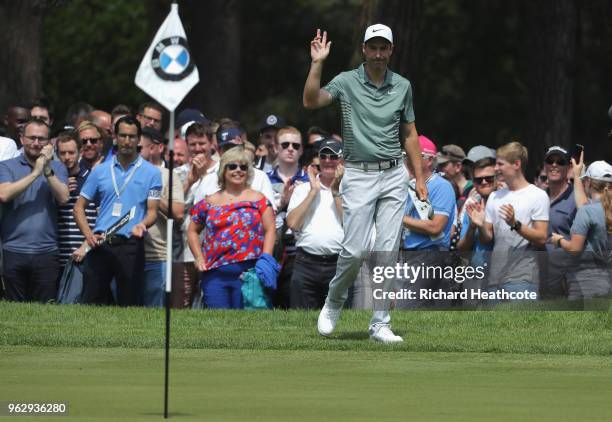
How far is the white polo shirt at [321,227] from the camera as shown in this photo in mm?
14273

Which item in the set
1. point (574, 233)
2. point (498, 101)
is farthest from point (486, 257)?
point (498, 101)

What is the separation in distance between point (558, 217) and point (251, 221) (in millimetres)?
2925

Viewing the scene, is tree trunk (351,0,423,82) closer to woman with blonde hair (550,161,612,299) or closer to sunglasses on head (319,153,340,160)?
sunglasses on head (319,153,340,160)

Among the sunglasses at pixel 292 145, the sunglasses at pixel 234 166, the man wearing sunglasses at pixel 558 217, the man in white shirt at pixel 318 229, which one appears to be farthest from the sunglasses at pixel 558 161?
the sunglasses at pixel 234 166

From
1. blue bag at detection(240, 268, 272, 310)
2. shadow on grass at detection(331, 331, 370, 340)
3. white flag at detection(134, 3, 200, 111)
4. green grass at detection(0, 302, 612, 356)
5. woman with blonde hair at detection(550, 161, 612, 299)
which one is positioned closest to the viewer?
white flag at detection(134, 3, 200, 111)

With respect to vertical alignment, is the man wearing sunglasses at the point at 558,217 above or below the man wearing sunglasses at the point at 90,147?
below

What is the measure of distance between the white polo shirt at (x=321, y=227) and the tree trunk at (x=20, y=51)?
784 centimetres

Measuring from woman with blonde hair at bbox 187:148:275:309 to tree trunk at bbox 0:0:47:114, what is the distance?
7406 millimetres

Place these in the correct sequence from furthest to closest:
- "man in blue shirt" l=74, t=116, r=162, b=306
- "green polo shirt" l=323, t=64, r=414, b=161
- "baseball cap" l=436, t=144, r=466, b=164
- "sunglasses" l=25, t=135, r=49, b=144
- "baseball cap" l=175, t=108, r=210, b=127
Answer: "baseball cap" l=175, t=108, r=210, b=127 → "baseball cap" l=436, t=144, r=466, b=164 → "sunglasses" l=25, t=135, r=49, b=144 → "man in blue shirt" l=74, t=116, r=162, b=306 → "green polo shirt" l=323, t=64, r=414, b=161

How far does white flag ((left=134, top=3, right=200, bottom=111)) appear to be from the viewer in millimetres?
8781

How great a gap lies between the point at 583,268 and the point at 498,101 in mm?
26395

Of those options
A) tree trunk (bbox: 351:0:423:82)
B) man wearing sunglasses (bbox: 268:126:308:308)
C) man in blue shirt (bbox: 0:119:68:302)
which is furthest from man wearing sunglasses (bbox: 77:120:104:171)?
tree trunk (bbox: 351:0:423:82)

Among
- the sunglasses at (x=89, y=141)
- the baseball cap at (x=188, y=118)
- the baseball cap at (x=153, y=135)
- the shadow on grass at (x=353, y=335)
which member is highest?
the baseball cap at (x=188, y=118)

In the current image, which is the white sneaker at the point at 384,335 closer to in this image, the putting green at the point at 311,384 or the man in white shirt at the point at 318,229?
the putting green at the point at 311,384
